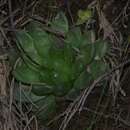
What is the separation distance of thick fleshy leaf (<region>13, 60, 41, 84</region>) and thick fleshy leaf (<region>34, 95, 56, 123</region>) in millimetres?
102

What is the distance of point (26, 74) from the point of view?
1410 millimetres

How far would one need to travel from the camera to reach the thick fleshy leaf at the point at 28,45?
4.59 feet

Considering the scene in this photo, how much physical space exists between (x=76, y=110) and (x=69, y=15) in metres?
0.44

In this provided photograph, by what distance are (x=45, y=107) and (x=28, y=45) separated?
278mm

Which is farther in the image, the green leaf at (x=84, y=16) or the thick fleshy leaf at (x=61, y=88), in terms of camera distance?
the green leaf at (x=84, y=16)

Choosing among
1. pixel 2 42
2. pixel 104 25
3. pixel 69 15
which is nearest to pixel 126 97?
pixel 104 25

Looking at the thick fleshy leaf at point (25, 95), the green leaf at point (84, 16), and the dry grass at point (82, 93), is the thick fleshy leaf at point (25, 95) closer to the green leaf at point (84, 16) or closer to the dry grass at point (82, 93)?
the dry grass at point (82, 93)

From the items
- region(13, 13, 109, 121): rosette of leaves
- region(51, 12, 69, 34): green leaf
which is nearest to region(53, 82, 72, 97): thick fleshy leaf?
region(13, 13, 109, 121): rosette of leaves

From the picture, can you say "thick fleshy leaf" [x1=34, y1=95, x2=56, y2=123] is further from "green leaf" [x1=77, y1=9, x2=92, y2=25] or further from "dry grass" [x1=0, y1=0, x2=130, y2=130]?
"green leaf" [x1=77, y1=9, x2=92, y2=25]

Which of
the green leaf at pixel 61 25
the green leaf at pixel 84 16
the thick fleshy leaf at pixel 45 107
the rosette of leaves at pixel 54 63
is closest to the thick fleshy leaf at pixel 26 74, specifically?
the rosette of leaves at pixel 54 63

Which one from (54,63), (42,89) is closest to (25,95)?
(42,89)

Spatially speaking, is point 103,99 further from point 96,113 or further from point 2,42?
point 2,42

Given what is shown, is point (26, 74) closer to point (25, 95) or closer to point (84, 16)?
point (25, 95)

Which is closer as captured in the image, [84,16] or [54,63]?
[54,63]
